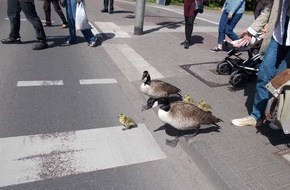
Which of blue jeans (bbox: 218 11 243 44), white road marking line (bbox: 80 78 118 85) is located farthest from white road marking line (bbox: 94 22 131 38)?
white road marking line (bbox: 80 78 118 85)

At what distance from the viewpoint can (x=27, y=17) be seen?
23.5 feet

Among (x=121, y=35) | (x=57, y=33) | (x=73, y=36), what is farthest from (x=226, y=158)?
(x=57, y=33)

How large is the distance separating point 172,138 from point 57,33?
21.7ft

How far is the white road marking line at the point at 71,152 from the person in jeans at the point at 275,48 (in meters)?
1.57

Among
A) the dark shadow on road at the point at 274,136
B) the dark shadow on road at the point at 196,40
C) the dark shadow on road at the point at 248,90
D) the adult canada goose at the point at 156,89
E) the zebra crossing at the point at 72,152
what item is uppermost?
the adult canada goose at the point at 156,89

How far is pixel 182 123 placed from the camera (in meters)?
3.67

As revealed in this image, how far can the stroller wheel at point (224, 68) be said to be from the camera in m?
6.17

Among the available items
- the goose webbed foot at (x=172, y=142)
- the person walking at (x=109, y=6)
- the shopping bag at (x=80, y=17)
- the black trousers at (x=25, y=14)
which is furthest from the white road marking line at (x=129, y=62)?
the person walking at (x=109, y=6)

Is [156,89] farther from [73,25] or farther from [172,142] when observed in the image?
[73,25]

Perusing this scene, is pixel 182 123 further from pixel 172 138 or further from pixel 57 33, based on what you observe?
pixel 57 33

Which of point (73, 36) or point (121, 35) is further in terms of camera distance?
point (121, 35)

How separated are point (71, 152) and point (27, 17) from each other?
4.75m

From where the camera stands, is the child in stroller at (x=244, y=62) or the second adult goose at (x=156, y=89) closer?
the second adult goose at (x=156, y=89)

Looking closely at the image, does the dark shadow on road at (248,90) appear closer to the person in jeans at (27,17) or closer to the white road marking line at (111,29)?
the white road marking line at (111,29)
